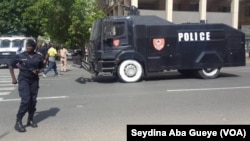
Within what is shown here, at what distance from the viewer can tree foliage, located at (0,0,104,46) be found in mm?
29156

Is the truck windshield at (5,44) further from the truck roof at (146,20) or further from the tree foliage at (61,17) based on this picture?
the truck roof at (146,20)

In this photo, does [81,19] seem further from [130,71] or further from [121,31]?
[130,71]

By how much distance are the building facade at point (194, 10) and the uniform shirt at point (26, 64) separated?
88.7ft

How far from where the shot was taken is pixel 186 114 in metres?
7.55

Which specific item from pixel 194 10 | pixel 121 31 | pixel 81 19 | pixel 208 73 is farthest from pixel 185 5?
pixel 121 31

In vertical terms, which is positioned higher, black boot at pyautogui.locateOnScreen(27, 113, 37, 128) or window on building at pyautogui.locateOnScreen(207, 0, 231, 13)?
window on building at pyautogui.locateOnScreen(207, 0, 231, 13)

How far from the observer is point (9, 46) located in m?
23.5

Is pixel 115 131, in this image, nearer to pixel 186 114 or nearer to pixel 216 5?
pixel 186 114

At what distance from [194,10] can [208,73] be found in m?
28.8

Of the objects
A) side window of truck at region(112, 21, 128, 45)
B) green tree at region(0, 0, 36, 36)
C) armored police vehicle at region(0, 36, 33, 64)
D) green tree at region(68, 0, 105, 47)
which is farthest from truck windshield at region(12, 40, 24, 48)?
side window of truck at region(112, 21, 128, 45)

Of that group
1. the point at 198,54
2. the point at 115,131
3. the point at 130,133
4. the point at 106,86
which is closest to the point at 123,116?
the point at 115,131

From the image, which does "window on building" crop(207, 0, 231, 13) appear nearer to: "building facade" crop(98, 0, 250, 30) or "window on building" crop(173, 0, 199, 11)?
"building facade" crop(98, 0, 250, 30)

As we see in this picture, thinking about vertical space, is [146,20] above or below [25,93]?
above

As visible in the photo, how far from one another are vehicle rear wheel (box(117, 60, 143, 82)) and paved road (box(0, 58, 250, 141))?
0.51m
